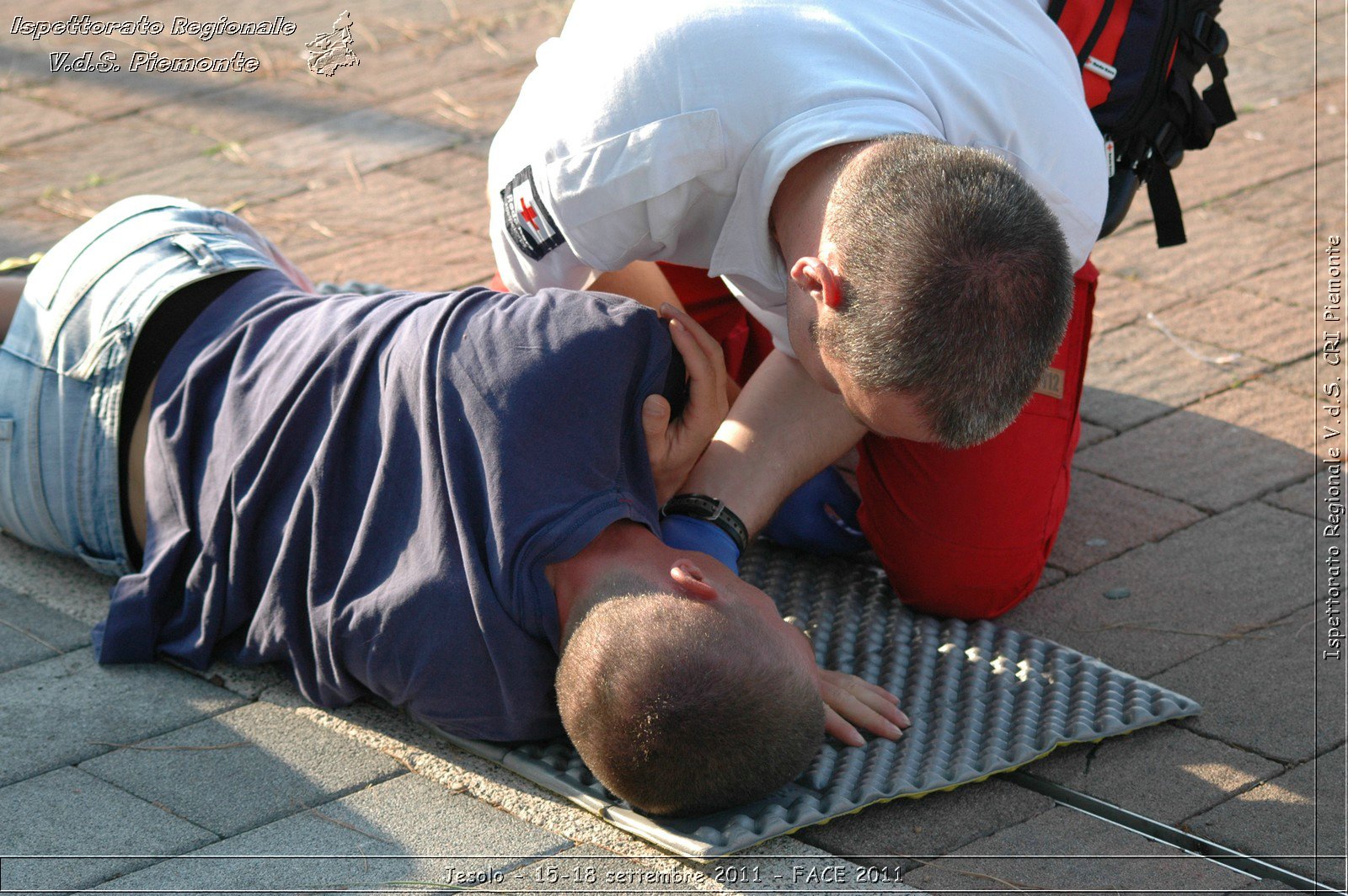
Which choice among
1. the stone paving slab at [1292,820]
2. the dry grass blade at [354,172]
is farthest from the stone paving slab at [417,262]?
the stone paving slab at [1292,820]

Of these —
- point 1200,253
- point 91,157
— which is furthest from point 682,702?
point 91,157

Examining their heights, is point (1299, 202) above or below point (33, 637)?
below

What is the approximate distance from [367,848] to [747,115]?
1.25 metres

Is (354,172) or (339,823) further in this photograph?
(354,172)

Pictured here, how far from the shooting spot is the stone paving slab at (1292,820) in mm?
1856

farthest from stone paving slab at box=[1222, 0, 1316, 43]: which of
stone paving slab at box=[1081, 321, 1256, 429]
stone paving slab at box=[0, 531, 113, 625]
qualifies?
stone paving slab at box=[0, 531, 113, 625]

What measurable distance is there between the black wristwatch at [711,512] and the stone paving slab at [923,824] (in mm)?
504

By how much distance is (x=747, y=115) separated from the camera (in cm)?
212

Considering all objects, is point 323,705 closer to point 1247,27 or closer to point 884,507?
point 884,507

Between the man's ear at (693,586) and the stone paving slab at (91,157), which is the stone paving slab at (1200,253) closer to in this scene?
the man's ear at (693,586)

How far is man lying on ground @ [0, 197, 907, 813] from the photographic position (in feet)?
5.95

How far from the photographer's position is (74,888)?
175 cm

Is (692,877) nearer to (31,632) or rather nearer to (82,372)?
(31,632)

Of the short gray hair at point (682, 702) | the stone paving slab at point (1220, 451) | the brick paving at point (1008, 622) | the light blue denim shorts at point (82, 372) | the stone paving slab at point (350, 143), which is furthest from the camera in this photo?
the stone paving slab at point (350, 143)
